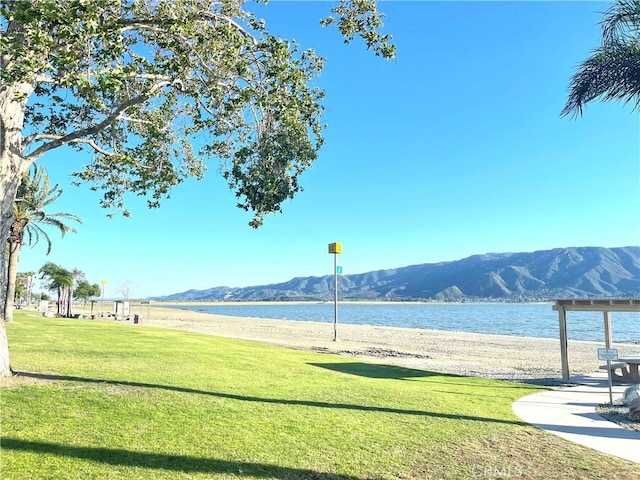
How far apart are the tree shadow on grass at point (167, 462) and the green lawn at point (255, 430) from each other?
0.01 meters

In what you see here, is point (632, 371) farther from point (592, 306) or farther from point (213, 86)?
point (213, 86)

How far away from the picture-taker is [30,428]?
200 inches

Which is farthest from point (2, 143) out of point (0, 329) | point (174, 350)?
point (174, 350)

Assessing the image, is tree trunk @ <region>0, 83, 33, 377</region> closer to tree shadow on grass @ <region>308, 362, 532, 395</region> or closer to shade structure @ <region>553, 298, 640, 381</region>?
tree shadow on grass @ <region>308, 362, 532, 395</region>

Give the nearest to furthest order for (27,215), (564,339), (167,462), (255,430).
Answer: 1. (167,462)
2. (255,430)
3. (564,339)
4. (27,215)

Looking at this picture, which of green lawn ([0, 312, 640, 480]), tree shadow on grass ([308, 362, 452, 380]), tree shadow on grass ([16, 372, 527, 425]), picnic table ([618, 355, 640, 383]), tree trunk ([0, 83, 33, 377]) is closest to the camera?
green lawn ([0, 312, 640, 480])

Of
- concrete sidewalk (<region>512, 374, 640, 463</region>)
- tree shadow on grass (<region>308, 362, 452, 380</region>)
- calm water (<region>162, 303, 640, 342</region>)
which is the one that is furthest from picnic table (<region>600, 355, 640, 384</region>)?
calm water (<region>162, 303, 640, 342</region>)

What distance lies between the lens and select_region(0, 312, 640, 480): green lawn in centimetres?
445

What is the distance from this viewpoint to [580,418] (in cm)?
763

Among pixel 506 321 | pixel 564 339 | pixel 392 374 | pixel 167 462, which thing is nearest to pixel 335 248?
pixel 392 374

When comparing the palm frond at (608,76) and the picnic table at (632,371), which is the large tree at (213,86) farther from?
the picnic table at (632,371)

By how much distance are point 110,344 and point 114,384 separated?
6.93 metres

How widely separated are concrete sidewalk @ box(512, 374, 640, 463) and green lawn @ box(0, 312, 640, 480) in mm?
328

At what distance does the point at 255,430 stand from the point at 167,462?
1.46 meters
